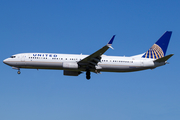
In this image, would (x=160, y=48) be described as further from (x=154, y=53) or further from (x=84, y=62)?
(x=84, y=62)

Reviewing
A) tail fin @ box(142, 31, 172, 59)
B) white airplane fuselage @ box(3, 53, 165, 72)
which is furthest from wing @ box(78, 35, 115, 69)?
tail fin @ box(142, 31, 172, 59)

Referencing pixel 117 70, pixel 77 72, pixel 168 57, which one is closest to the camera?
pixel 168 57

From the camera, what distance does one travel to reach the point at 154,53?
→ 49938mm

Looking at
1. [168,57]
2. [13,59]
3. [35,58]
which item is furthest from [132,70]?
[13,59]

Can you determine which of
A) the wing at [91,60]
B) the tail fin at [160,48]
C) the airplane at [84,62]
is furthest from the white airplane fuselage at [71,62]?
the tail fin at [160,48]

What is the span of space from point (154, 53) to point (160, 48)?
4.93 feet

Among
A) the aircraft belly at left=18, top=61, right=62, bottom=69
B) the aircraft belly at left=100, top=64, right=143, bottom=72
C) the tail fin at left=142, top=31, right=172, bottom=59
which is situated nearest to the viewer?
the aircraft belly at left=18, top=61, right=62, bottom=69

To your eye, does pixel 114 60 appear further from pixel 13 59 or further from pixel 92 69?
pixel 13 59

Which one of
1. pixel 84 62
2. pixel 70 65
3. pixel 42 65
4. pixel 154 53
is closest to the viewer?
pixel 70 65

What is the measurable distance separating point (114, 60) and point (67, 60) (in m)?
7.50

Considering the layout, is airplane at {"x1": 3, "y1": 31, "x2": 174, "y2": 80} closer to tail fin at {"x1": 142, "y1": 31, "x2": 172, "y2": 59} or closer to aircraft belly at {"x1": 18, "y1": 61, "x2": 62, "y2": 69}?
aircraft belly at {"x1": 18, "y1": 61, "x2": 62, "y2": 69}

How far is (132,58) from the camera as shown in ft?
156

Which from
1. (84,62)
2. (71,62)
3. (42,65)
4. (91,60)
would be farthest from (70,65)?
(42,65)

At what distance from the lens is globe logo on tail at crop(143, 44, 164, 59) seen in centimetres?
4944
